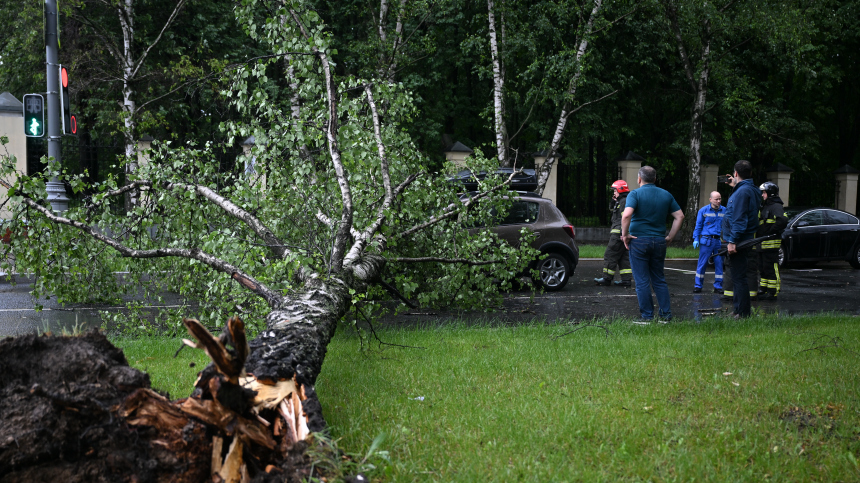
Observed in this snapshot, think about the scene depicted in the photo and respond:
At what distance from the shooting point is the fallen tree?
8.00 ft

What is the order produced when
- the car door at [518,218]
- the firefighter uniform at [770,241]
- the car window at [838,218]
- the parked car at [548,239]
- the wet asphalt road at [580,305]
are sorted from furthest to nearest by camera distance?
1. the car window at [838,218]
2. the parked car at [548,239]
3. the car door at [518,218]
4. the firefighter uniform at [770,241]
5. the wet asphalt road at [580,305]

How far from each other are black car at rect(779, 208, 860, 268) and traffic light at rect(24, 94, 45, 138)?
1471 cm

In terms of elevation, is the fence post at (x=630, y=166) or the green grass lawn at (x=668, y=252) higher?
the fence post at (x=630, y=166)

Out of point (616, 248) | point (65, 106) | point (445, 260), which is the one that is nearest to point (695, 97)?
point (616, 248)

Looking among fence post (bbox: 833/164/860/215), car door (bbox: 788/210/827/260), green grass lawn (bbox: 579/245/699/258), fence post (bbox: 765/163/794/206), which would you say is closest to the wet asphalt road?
car door (bbox: 788/210/827/260)

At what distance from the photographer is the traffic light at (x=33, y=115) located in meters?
9.95

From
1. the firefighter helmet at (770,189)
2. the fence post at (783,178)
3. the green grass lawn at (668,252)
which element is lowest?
the green grass lawn at (668,252)

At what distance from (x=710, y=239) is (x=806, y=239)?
20.1 feet

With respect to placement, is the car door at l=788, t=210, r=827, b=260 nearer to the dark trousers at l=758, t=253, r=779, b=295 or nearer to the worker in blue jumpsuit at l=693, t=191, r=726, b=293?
the worker in blue jumpsuit at l=693, t=191, r=726, b=293

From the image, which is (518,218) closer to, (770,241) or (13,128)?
(770,241)

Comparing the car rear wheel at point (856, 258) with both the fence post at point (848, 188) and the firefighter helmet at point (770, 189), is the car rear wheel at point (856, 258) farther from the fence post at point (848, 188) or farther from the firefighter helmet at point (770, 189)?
the fence post at point (848, 188)

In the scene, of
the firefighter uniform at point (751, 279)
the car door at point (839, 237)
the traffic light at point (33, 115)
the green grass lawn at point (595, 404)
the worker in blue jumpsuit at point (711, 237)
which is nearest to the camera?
the green grass lawn at point (595, 404)

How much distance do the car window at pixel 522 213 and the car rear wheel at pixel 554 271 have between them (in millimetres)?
693

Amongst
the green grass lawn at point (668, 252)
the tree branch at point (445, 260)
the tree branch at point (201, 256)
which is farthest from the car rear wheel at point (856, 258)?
the tree branch at point (201, 256)
